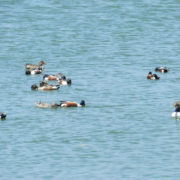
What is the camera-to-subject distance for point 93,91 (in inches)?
1612

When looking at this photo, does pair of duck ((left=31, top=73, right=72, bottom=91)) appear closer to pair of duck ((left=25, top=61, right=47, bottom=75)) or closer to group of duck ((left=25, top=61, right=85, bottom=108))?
group of duck ((left=25, top=61, right=85, bottom=108))

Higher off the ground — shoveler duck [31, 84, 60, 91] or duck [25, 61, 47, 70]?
duck [25, 61, 47, 70]

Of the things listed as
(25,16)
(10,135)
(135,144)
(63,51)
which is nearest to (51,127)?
(10,135)

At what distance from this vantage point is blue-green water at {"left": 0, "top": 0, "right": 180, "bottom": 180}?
1186 inches

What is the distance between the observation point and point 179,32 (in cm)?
5678

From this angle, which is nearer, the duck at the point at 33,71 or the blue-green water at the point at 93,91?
the blue-green water at the point at 93,91

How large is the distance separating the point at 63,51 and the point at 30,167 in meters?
22.0

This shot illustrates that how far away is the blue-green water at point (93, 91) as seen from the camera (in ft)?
98.8

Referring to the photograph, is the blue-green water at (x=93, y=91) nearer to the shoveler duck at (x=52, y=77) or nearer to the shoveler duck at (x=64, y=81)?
the shoveler duck at (x=52, y=77)

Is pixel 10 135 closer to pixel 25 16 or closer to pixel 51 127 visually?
pixel 51 127

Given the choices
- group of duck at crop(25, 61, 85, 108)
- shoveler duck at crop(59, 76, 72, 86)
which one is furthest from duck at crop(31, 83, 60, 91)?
shoveler duck at crop(59, 76, 72, 86)

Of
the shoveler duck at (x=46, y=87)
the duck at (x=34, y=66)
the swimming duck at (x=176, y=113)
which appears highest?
the duck at (x=34, y=66)

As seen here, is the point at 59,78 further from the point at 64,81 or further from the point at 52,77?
the point at 64,81

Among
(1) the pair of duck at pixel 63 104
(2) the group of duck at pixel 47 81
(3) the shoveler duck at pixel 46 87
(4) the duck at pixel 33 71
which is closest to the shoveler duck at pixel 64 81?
(2) the group of duck at pixel 47 81
